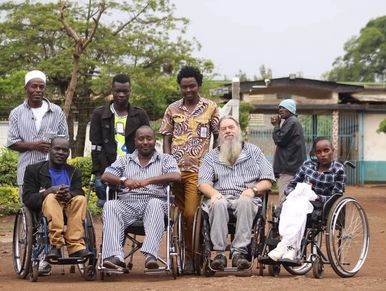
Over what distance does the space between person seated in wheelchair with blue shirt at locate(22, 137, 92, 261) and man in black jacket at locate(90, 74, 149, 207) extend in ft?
1.29

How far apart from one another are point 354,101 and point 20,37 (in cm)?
1140

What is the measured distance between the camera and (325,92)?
29.5 meters

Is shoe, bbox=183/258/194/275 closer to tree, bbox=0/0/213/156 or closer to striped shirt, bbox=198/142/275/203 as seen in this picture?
striped shirt, bbox=198/142/275/203

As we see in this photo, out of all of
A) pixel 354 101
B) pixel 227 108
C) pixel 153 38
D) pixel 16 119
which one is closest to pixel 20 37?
pixel 153 38

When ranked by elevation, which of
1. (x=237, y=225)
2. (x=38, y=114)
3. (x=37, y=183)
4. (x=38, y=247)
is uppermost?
(x=38, y=114)

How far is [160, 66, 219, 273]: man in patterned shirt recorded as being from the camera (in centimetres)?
835

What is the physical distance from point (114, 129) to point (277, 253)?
1964 mm

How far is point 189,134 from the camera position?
8383 mm

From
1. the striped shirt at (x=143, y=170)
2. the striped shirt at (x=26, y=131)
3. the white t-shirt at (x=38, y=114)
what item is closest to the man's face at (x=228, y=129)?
the striped shirt at (x=143, y=170)

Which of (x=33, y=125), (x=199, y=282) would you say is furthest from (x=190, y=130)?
(x=199, y=282)

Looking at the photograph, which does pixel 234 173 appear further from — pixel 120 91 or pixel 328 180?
pixel 120 91

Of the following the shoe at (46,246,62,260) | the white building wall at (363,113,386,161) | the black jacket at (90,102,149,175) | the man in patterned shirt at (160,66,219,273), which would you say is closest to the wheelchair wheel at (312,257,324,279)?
the man in patterned shirt at (160,66,219,273)

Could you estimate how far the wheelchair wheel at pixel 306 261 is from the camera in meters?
7.77

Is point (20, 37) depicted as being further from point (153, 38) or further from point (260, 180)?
point (260, 180)
